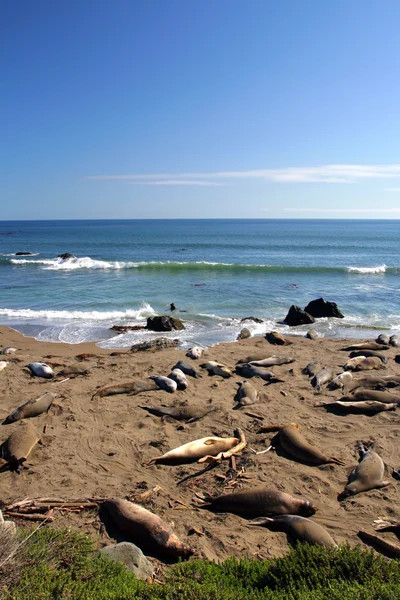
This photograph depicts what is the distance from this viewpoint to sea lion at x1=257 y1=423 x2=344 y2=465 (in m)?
6.11

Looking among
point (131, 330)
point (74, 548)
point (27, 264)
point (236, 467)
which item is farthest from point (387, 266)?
point (74, 548)

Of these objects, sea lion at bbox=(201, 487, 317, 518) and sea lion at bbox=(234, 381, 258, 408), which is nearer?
sea lion at bbox=(201, 487, 317, 518)

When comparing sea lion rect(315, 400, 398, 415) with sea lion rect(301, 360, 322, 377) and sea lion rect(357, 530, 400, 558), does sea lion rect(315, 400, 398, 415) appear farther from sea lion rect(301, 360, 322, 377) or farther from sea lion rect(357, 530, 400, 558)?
sea lion rect(357, 530, 400, 558)

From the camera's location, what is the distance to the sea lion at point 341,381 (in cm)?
905

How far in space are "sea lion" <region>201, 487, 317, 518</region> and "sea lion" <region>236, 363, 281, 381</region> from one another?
4.63 m

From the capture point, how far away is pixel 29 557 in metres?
3.72

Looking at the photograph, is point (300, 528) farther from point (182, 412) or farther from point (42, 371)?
point (42, 371)

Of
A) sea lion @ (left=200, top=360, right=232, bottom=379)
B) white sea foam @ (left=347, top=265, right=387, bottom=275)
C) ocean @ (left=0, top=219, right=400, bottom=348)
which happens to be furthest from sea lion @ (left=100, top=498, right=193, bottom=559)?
white sea foam @ (left=347, top=265, right=387, bottom=275)

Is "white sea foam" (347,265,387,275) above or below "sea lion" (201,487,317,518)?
above

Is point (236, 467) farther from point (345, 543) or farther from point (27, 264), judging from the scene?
point (27, 264)

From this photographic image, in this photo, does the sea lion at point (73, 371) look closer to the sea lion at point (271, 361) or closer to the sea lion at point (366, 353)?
the sea lion at point (271, 361)

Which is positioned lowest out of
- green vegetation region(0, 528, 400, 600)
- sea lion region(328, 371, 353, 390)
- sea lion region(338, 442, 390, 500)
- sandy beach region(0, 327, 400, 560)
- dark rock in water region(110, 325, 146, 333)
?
dark rock in water region(110, 325, 146, 333)

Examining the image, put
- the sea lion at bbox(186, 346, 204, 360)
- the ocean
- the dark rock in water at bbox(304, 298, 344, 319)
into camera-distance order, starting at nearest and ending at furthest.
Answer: the sea lion at bbox(186, 346, 204, 360) → the ocean → the dark rock in water at bbox(304, 298, 344, 319)

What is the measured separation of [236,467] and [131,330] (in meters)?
10.6
